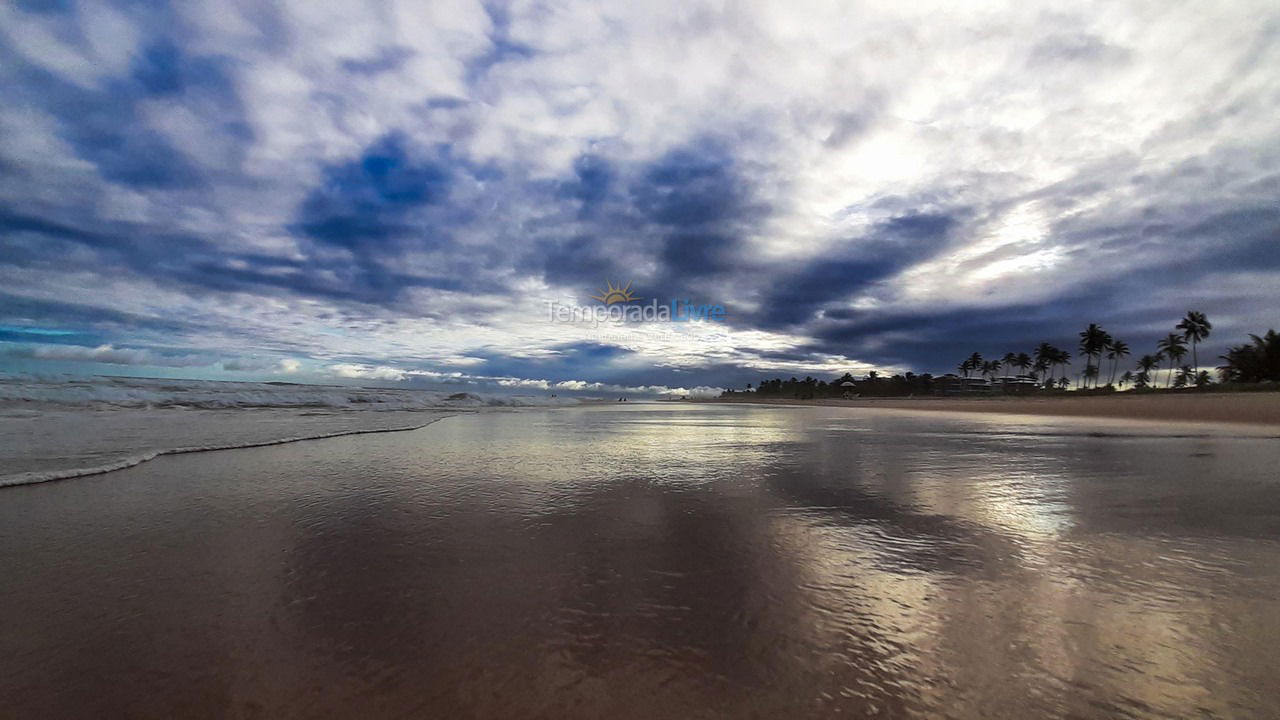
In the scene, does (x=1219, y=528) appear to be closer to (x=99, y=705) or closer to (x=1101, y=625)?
(x=1101, y=625)

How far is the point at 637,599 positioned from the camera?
3104mm

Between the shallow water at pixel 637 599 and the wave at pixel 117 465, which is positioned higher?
the wave at pixel 117 465

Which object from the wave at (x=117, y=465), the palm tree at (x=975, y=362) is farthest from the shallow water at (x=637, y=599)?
the palm tree at (x=975, y=362)

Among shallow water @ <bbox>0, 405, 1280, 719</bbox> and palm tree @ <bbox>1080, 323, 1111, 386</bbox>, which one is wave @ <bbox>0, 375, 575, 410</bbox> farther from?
palm tree @ <bbox>1080, 323, 1111, 386</bbox>

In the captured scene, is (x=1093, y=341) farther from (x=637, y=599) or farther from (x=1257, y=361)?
(x=637, y=599)

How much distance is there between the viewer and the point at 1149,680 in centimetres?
217

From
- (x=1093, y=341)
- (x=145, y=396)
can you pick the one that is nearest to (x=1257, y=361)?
(x=1093, y=341)

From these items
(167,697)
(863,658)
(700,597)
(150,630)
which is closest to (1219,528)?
(863,658)

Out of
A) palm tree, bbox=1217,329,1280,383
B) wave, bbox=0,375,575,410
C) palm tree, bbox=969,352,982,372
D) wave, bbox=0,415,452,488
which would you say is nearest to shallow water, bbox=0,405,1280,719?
wave, bbox=0,415,452,488

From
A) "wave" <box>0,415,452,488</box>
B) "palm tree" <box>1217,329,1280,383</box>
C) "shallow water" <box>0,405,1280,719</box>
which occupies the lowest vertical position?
"shallow water" <box>0,405,1280,719</box>

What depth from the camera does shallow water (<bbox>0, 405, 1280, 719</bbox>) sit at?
Result: 7.01 feet

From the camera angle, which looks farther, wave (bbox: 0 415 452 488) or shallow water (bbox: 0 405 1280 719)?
wave (bbox: 0 415 452 488)

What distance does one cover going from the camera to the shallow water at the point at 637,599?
2137mm

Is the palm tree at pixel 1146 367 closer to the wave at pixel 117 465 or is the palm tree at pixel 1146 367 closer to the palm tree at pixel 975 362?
the palm tree at pixel 975 362
